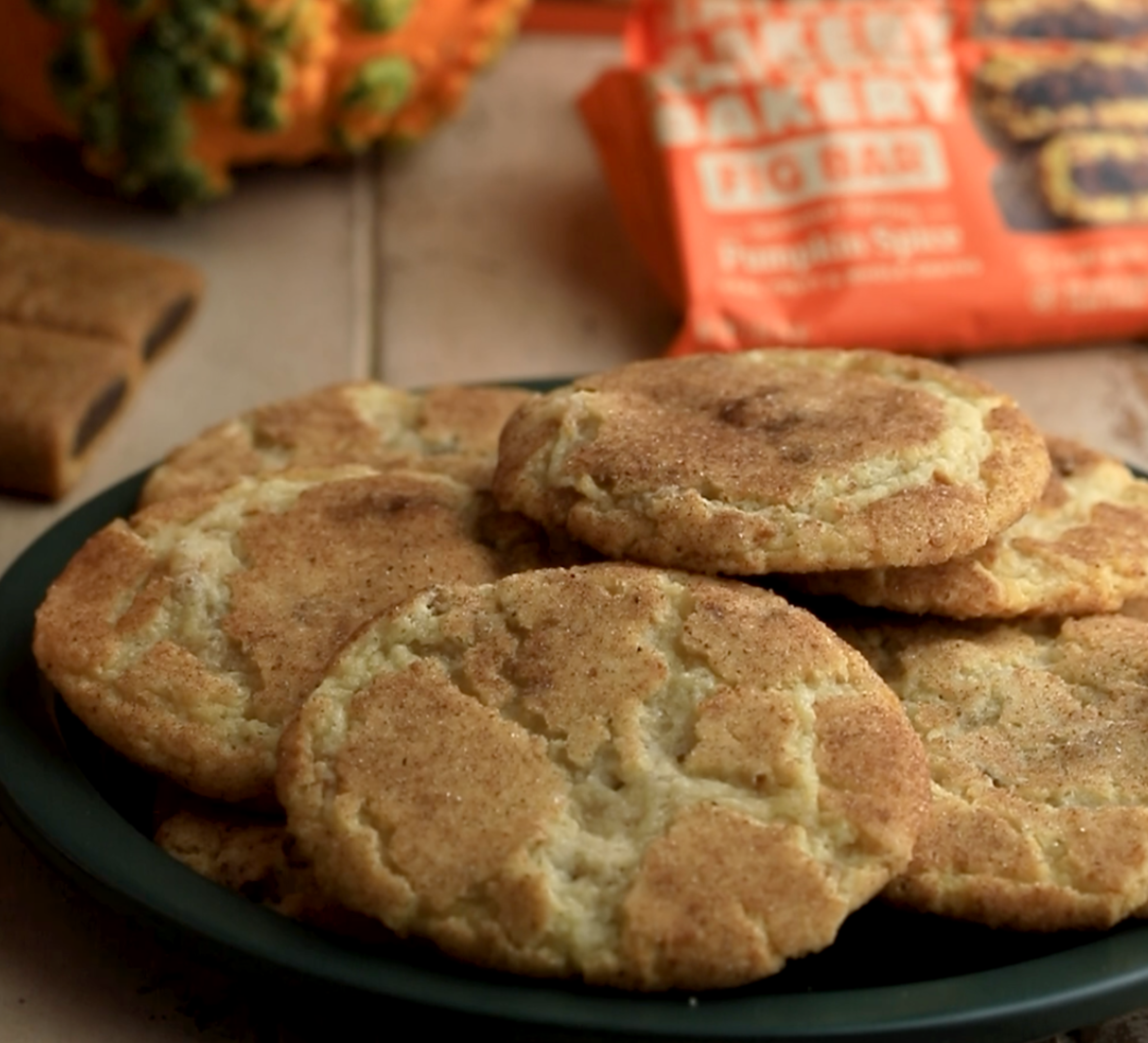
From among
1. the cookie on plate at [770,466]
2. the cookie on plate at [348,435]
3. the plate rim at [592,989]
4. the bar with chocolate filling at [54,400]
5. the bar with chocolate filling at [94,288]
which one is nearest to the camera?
the plate rim at [592,989]

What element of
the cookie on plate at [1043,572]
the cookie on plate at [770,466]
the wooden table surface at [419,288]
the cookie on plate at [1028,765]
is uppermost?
the cookie on plate at [770,466]

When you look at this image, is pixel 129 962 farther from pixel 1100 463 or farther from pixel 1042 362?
pixel 1042 362

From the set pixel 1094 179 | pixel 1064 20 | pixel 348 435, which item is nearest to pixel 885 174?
pixel 1094 179

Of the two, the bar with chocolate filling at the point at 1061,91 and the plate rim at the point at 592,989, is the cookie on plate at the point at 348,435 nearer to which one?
the plate rim at the point at 592,989

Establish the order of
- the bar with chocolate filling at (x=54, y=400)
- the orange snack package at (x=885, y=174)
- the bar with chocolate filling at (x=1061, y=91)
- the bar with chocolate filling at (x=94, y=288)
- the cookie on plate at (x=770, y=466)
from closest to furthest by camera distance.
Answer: the cookie on plate at (x=770, y=466) → the bar with chocolate filling at (x=54, y=400) → the bar with chocolate filling at (x=94, y=288) → the orange snack package at (x=885, y=174) → the bar with chocolate filling at (x=1061, y=91)

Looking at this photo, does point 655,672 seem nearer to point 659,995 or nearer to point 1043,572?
point 659,995

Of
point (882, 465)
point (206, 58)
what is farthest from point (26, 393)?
point (882, 465)

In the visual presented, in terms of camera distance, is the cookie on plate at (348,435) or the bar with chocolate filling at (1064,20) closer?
Result: the cookie on plate at (348,435)

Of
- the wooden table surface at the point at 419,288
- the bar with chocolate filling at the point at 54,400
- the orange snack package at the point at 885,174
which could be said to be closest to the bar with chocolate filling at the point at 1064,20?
the orange snack package at the point at 885,174
